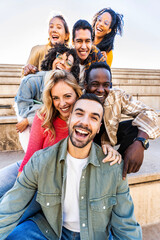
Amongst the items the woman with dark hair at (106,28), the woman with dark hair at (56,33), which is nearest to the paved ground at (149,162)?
the woman with dark hair at (56,33)

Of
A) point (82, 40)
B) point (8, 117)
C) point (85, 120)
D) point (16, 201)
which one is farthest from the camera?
point (8, 117)

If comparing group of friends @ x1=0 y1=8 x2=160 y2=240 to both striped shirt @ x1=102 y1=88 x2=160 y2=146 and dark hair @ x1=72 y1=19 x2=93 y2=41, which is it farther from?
dark hair @ x1=72 y1=19 x2=93 y2=41

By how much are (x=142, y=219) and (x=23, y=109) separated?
1.38 metres

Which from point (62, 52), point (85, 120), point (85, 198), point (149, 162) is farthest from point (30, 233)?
point (62, 52)

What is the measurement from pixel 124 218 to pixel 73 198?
11.5 inches

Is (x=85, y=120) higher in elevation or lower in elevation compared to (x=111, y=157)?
higher

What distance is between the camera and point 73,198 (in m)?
0.93

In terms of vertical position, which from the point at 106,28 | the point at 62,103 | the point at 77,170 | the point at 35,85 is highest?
the point at 106,28

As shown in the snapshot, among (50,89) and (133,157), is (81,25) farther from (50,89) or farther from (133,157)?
(133,157)

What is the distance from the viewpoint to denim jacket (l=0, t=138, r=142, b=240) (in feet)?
2.89

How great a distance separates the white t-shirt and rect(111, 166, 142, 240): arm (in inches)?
8.3

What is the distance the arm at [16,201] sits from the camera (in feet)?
2.77

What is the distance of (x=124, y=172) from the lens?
0.94m

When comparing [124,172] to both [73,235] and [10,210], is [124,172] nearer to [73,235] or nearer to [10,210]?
[73,235]
